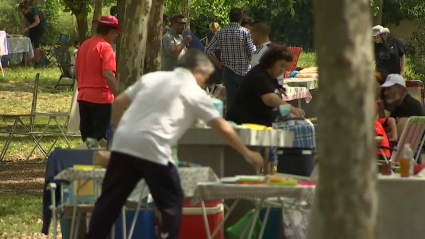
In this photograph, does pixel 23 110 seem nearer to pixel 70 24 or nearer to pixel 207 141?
pixel 207 141

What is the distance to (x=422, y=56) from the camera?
21594mm

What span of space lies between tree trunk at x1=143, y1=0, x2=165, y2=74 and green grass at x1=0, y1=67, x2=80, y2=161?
96.9 inches

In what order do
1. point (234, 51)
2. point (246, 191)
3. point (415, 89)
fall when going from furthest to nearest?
point (234, 51) < point (415, 89) < point (246, 191)

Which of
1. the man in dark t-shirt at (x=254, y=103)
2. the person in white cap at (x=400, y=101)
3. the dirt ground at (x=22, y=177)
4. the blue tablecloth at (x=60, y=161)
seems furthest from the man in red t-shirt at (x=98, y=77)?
the blue tablecloth at (x=60, y=161)

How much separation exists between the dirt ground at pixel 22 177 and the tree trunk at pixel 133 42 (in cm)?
170

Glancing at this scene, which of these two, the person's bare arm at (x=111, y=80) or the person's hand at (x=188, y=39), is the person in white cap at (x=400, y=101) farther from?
the person's hand at (x=188, y=39)

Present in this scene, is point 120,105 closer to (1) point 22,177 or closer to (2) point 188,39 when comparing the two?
(1) point 22,177

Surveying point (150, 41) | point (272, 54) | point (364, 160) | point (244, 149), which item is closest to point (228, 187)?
point (244, 149)

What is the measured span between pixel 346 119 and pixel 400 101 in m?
6.15

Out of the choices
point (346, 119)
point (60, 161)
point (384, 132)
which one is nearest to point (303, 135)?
point (60, 161)

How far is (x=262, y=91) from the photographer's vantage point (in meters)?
8.91

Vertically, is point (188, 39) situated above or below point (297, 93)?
above

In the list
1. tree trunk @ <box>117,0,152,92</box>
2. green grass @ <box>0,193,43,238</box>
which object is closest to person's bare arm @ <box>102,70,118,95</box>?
tree trunk @ <box>117,0,152,92</box>

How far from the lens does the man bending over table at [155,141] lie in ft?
20.2
